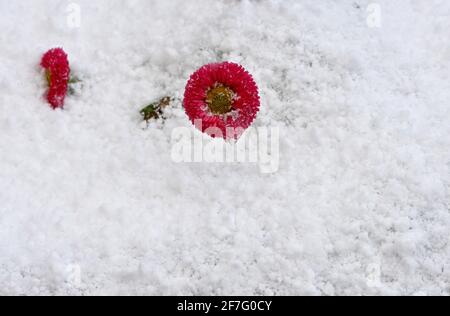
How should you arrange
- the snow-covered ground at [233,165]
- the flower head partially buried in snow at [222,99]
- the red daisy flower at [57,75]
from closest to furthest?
1. the snow-covered ground at [233,165]
2. the flower head partially buried in snow at [222,99]
3. the red daisy flower at [57,75]

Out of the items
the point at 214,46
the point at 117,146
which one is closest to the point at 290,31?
the point at 214,46

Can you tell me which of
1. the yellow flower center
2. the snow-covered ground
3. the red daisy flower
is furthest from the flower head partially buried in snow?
the red daisy flower

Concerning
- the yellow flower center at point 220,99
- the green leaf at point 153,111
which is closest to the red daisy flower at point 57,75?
the green leaf at point 153,111

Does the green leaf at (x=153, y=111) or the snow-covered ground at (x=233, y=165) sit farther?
the green leaf at (x=153, y=111)

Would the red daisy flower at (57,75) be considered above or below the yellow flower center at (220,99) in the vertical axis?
above

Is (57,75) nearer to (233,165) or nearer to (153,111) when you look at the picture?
(153,111)

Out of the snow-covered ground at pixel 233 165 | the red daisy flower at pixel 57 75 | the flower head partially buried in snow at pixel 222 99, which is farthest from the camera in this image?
the red daisy flower at pixel 57 75

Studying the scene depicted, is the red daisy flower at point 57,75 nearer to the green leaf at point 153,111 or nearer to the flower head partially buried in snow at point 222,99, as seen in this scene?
the green leaf at point 153,111

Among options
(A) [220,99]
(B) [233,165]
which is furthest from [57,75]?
(B) [233,165]
